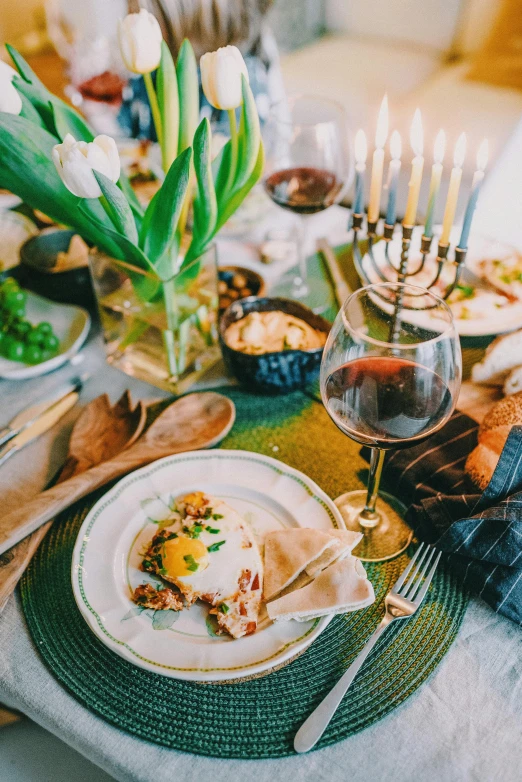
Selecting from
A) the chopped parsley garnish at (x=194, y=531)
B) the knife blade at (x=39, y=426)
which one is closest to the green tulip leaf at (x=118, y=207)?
the knife blade at (x=39, y=426)

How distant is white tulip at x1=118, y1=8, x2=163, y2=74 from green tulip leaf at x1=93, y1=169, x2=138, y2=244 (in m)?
0.22

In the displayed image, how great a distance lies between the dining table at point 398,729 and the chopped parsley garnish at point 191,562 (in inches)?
7.5

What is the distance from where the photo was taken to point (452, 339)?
2.31ft

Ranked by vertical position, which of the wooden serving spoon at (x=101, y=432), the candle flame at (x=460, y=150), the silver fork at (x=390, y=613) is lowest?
the silver fork at (x=390, y=613)

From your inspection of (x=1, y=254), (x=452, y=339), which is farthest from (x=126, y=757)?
(x=1, y=254)

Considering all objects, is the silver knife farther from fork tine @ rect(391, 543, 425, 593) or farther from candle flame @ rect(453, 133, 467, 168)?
candle flame @ rect(453, 133, 467, 168)

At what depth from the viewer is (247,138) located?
0.91m

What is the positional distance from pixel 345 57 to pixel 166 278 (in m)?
2.76

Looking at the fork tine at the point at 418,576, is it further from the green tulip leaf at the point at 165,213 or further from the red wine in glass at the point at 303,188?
the red wine in glass at the point at 303,188

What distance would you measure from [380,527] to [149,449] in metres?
0.37

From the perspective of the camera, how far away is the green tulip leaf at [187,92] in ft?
3.09

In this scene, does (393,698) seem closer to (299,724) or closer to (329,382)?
(299,724)

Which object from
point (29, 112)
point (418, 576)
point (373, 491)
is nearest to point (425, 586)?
point (418, 576)

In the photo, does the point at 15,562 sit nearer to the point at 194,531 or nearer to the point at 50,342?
the point at 194,531
